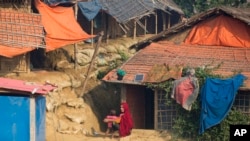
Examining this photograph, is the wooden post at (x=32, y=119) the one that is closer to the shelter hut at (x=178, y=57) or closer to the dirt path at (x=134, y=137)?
the dirt path at (x=134, y=137)

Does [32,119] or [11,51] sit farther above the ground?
[11,51]

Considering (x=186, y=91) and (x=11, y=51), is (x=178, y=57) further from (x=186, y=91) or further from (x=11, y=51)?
(x=11, y=51)

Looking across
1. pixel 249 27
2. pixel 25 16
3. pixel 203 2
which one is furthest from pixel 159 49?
pixel 203 2

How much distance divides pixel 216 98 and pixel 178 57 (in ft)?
9.37

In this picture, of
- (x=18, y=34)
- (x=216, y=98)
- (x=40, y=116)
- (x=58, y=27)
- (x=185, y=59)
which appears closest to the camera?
(x=40, y=116)

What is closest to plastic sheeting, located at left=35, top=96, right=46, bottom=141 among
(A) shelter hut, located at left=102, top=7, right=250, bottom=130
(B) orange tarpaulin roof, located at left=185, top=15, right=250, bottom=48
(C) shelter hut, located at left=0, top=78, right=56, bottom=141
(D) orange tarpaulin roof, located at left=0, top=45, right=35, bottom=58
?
(C) shelter hut, located at left=0, top=78, right=56, bottom=141

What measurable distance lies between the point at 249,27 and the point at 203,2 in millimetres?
12869

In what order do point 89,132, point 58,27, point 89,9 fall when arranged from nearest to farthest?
point 89,132 < point 58,27 < point 89,9

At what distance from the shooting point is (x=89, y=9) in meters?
23.4

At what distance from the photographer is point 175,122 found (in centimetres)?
1644

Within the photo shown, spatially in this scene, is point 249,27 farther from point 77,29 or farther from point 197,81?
point 77,29

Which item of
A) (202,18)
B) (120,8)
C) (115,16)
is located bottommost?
(202,18)

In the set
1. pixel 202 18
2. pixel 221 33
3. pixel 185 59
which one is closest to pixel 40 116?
pixel 185 59

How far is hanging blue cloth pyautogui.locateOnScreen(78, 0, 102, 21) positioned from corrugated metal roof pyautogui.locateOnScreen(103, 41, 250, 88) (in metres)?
4.84
